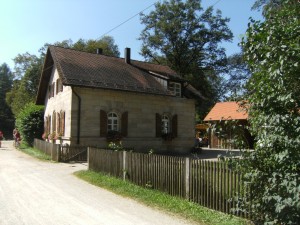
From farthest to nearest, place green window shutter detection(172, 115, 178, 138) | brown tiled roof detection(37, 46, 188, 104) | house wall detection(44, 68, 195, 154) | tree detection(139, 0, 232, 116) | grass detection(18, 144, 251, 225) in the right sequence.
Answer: tree detection(139, 0, 232, 116), green window shutter detection(172, 115, 178, 138), brown tiled roof detection(37, 46, 188, 104), house wall detection(44, 68, 195, 154), grass detection(18, 144, 251, 225)

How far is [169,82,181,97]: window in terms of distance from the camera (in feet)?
91.3

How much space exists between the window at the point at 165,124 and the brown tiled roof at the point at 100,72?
1.91 meters

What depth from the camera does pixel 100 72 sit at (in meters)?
24.4

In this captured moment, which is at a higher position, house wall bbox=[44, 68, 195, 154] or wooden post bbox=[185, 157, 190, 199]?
house wall bbox=[44, 68, 195, 154]

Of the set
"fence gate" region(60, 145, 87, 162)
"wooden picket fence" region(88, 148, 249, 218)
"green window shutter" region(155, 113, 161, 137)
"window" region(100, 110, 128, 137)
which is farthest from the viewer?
"green window shutter" region(155, 113, 161, 137)

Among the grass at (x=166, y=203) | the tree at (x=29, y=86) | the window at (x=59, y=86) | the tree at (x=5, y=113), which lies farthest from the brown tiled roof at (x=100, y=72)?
the tree at (x=5, y=113)

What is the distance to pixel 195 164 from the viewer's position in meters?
8.56

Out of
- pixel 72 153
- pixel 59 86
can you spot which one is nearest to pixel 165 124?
pixel 59 86

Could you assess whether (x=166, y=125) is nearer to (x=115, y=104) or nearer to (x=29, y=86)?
(x=115, y=104)

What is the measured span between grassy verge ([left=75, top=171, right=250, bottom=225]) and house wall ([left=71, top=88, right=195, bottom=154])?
992cm

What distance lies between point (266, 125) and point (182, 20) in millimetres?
41771

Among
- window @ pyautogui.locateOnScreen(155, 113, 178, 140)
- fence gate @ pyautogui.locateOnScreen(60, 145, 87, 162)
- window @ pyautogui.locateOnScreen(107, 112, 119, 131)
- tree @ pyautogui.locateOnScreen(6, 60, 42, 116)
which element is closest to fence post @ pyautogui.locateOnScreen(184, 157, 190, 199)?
fence gate @ pyautogui.locateOnScreen(60, 145, 87, 162)

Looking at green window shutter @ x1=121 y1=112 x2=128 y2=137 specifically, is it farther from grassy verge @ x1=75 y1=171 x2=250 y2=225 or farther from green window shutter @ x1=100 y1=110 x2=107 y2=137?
grassy verge @ x1=75 y1=171 x2=250 y2=225

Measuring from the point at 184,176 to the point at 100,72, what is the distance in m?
16.7
